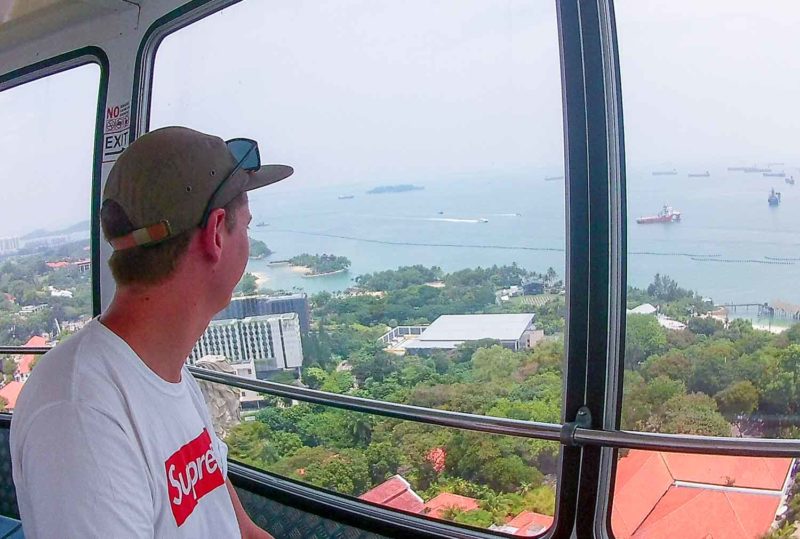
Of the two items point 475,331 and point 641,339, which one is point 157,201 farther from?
point 641,339

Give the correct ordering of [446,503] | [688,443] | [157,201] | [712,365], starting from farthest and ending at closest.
→ 1. [446,503]
2. [712,365]
3. [688,443]
4. [157,201]

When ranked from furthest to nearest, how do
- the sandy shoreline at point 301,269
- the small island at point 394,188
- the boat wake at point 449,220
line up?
the sandy shoreline at point 301,269 < the small island at point 394,188 < the boat wake at point 449,220

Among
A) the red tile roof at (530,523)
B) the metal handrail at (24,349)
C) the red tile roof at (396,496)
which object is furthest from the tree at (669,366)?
the metal handrail at (24,349)

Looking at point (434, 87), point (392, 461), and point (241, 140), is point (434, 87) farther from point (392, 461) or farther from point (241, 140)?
point (392, 461)

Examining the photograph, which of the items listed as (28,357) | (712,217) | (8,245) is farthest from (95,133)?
(712,217)

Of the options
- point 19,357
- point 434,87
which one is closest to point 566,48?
point 434,87

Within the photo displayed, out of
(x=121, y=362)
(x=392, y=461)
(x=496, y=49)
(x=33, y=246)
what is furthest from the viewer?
(x=33, y=246)

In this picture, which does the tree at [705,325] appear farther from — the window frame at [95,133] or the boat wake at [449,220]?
the window frame at [95,133]
